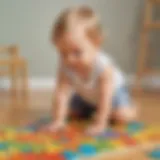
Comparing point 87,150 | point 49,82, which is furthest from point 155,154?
point 49,82

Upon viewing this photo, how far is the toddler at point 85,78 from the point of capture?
131 centimetres

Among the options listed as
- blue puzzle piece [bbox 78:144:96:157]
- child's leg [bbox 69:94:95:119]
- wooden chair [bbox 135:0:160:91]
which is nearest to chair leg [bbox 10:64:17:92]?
child's leg [bbox 69:94:95:119]

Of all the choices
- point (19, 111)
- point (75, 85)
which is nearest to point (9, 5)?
point (19, 111)

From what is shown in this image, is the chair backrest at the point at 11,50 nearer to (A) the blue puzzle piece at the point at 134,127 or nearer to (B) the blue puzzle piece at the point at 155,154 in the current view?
(A) the blue puzzle piece at the point at 134,127

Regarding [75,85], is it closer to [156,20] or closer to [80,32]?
[80,32]

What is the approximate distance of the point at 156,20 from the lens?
2.28 meters

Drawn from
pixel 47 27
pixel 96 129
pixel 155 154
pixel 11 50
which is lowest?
pixel 155 154

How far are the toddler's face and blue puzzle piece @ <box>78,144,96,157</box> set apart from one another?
30 centimetres

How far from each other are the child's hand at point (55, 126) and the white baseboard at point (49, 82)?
0.84 metres

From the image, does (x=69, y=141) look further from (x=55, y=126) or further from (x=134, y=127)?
(x=134, y=127)

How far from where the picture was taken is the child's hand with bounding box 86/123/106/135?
1.33 metres

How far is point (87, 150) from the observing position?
1.17m

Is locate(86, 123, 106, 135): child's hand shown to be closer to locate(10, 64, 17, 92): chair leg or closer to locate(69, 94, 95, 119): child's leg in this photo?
locate(69, 94, 95, 119): child's leg

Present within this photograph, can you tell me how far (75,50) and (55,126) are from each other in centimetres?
29
